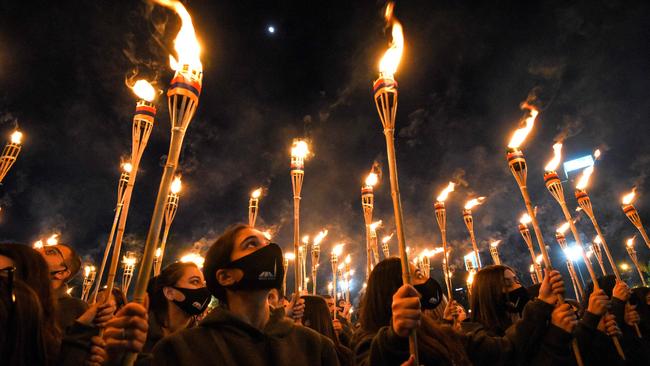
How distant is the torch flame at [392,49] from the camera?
13.3ft

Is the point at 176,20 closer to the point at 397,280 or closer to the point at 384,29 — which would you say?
the point at 384,29

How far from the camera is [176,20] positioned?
3.58 meters

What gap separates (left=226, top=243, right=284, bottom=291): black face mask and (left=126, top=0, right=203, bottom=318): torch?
90 cm

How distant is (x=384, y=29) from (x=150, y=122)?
3930 millimetres

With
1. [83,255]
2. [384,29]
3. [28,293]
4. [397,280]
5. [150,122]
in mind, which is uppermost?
[83,255]

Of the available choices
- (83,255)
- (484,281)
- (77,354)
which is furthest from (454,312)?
(83,255)

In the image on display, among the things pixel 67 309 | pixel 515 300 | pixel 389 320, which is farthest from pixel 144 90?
pixel 515 300

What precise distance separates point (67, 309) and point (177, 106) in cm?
414

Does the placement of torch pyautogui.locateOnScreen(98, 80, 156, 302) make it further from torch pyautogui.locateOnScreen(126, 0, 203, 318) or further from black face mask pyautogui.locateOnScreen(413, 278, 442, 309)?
black face mask pyautogui.locateOnScreen(413, 278, 442, 309)

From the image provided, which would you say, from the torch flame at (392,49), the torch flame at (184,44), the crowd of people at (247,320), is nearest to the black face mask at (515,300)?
the crowd of people at (247,320)

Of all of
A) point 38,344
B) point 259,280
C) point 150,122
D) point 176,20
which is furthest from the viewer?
point 150,122

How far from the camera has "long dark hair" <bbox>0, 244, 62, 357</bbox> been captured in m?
2.80

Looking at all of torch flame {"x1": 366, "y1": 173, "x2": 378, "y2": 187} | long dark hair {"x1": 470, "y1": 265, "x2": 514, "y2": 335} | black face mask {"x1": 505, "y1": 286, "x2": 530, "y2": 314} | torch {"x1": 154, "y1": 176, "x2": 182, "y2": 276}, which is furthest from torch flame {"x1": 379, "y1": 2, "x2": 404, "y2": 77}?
torch flame {"x1": 366, "y1": 173, "x2": 378, "y2": 187}

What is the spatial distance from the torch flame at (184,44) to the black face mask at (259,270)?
6.47ft
